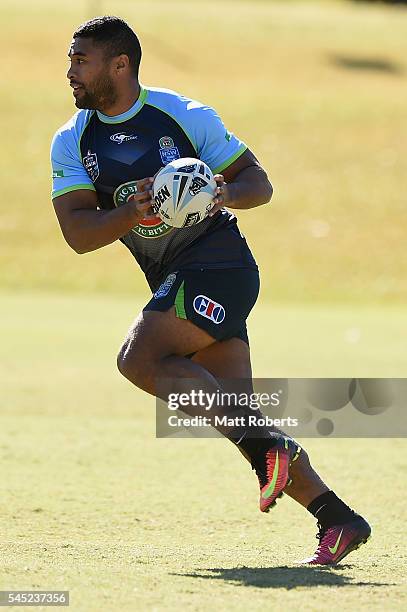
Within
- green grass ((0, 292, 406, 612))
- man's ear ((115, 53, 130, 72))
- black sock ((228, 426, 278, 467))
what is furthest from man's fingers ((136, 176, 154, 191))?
green grass ((0, 292, 406, 612))

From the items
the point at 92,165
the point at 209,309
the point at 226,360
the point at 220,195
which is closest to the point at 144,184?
the point at 220,195

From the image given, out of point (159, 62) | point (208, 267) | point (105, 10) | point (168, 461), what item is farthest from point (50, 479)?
point (105, 10)

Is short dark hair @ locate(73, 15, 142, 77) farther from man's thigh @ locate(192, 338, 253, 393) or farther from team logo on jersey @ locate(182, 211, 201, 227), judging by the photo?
man's thigh @ locate(192, 338, 253, 393)

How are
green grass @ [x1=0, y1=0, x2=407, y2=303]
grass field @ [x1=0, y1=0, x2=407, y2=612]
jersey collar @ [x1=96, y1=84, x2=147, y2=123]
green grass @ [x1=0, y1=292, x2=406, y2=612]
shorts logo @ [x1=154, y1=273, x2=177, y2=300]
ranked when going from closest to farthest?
1. green grass @ [x1=0, y1=292, x2=406, y2=612]
2. grass field @ [x1=0, y1=0, x2=407, y2=612]
3. shorts logo @ [x1=154, y1=273, x2=177, y2=300]
4. jersey collar @ [x1=96, y1=84, x2=147, y2=123]
5. green grass @ [x1=0, y1=0, x2=407, y2=303]

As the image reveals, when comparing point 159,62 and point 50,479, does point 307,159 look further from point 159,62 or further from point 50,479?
point 50,479

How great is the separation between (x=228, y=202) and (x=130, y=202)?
1.64 feet

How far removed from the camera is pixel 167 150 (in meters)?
6.38

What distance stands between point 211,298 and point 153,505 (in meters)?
2.10

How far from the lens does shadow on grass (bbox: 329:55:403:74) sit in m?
50.8

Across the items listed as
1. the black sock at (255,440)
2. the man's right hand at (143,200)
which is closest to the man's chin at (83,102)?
the man's right hand at (143,200)

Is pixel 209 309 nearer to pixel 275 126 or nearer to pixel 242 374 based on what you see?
pixel 242 374

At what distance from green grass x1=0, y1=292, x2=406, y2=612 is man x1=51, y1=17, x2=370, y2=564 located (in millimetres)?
597

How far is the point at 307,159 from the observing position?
35594mm

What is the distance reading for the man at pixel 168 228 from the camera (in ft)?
19.7
